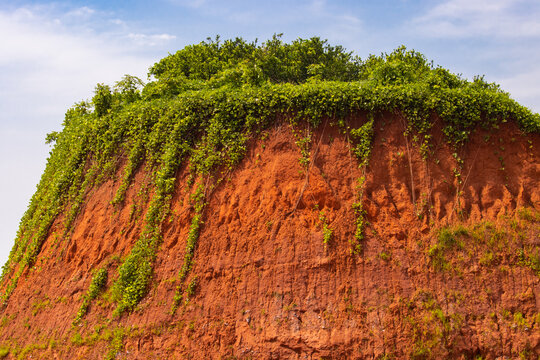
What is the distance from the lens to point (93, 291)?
12.8 metres

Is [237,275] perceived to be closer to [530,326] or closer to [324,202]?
[324,202]

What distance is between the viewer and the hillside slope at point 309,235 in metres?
10.6

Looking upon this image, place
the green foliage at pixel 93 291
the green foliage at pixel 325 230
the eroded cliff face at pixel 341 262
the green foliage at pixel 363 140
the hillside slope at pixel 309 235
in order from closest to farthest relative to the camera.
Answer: the eroded cliff face at pixel 341 262
the hillside slope at pixel 309 235
the green foliage at pixel 325 230
the green foliage at pixel 363 140
the green foliage at pixel 93 291

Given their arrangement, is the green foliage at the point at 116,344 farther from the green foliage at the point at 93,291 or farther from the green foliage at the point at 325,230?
the green foliage at the point at 325,230

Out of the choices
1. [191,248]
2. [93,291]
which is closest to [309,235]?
[191,248]

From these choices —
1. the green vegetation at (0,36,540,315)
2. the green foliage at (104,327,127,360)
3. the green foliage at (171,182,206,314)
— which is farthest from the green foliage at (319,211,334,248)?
the green foliage at (104,327,127,360)

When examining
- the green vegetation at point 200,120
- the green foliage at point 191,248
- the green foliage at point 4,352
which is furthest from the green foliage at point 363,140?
the green foliage at point 4,352

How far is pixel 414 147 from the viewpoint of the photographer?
1211cm

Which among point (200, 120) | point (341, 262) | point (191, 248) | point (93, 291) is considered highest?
point (200, 120)

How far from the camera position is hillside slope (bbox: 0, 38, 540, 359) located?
1058 centimetres

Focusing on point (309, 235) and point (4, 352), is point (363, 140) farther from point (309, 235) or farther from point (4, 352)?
point (4, 352)

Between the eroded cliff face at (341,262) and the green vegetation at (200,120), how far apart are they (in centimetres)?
33

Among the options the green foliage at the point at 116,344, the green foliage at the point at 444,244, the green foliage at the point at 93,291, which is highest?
the green foliage at the point at 444,244

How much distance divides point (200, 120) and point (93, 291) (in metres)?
5.11
